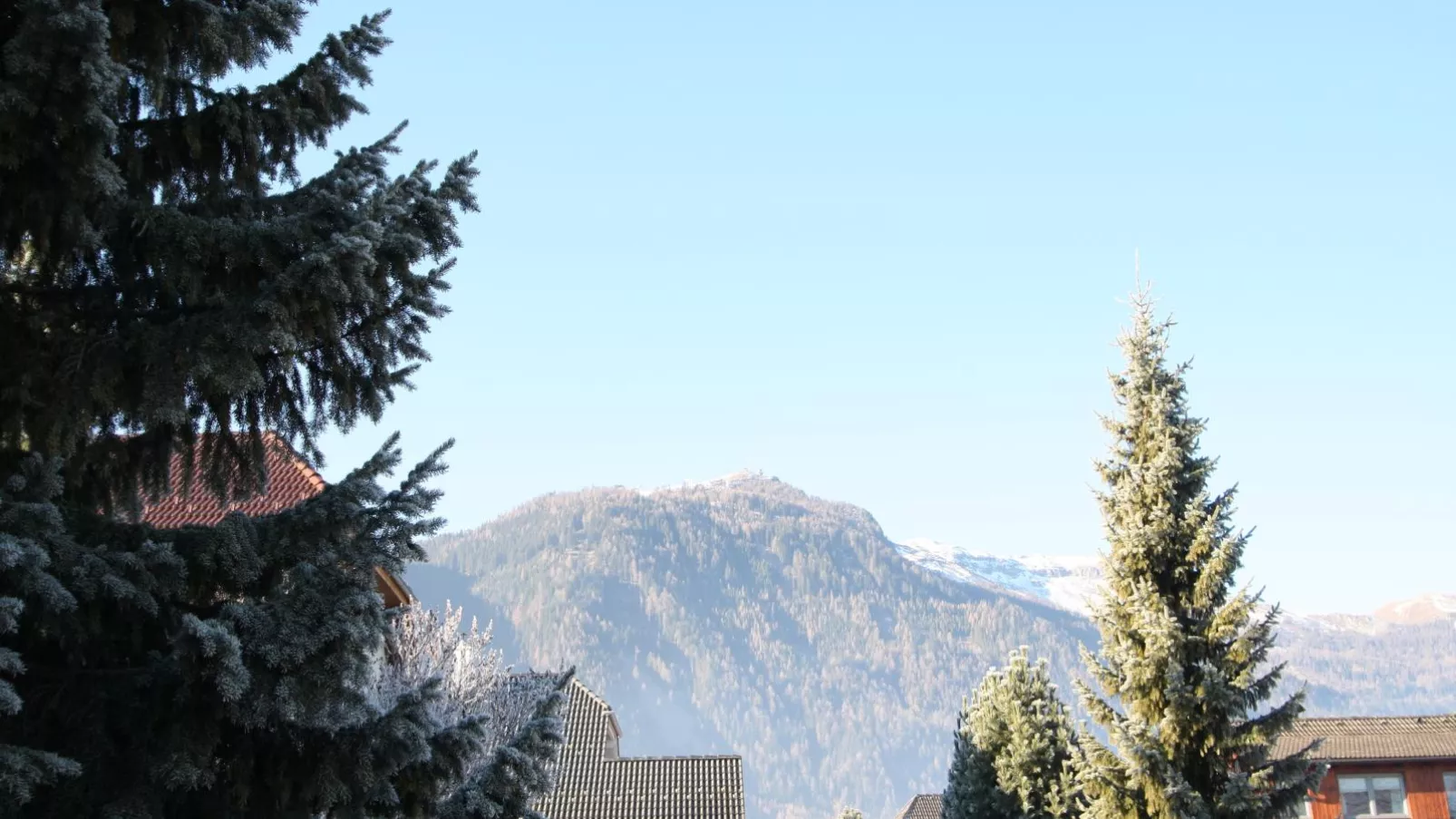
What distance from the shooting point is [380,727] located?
5.71m

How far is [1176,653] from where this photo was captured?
17.3 metres

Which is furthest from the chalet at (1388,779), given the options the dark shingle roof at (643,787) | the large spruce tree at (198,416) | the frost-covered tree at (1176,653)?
the large spruce tree at (198,416)

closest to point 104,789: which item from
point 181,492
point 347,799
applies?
point 347,799

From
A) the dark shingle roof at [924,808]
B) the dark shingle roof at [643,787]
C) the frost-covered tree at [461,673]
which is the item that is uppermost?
the frost-covered tree at [461,673]

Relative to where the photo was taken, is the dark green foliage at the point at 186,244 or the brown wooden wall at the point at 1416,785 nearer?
the dark green foliage at the point at 186,244

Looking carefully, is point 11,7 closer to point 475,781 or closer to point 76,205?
point 76,205

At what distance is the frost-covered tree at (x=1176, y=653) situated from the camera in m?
17.0

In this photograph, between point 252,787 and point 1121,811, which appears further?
point 1121,811

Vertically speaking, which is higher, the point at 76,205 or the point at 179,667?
the point at 76,205

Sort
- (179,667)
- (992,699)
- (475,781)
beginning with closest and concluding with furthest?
(179,667), (475,781), (992,699)

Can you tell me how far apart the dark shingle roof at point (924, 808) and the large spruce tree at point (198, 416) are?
86.1 metres

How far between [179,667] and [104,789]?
1.99 feet

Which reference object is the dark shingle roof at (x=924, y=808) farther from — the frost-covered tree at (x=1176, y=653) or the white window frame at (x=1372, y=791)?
the frost-covered tree at (x=1176, y=653)

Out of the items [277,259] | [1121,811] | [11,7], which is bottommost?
[1121,811]
